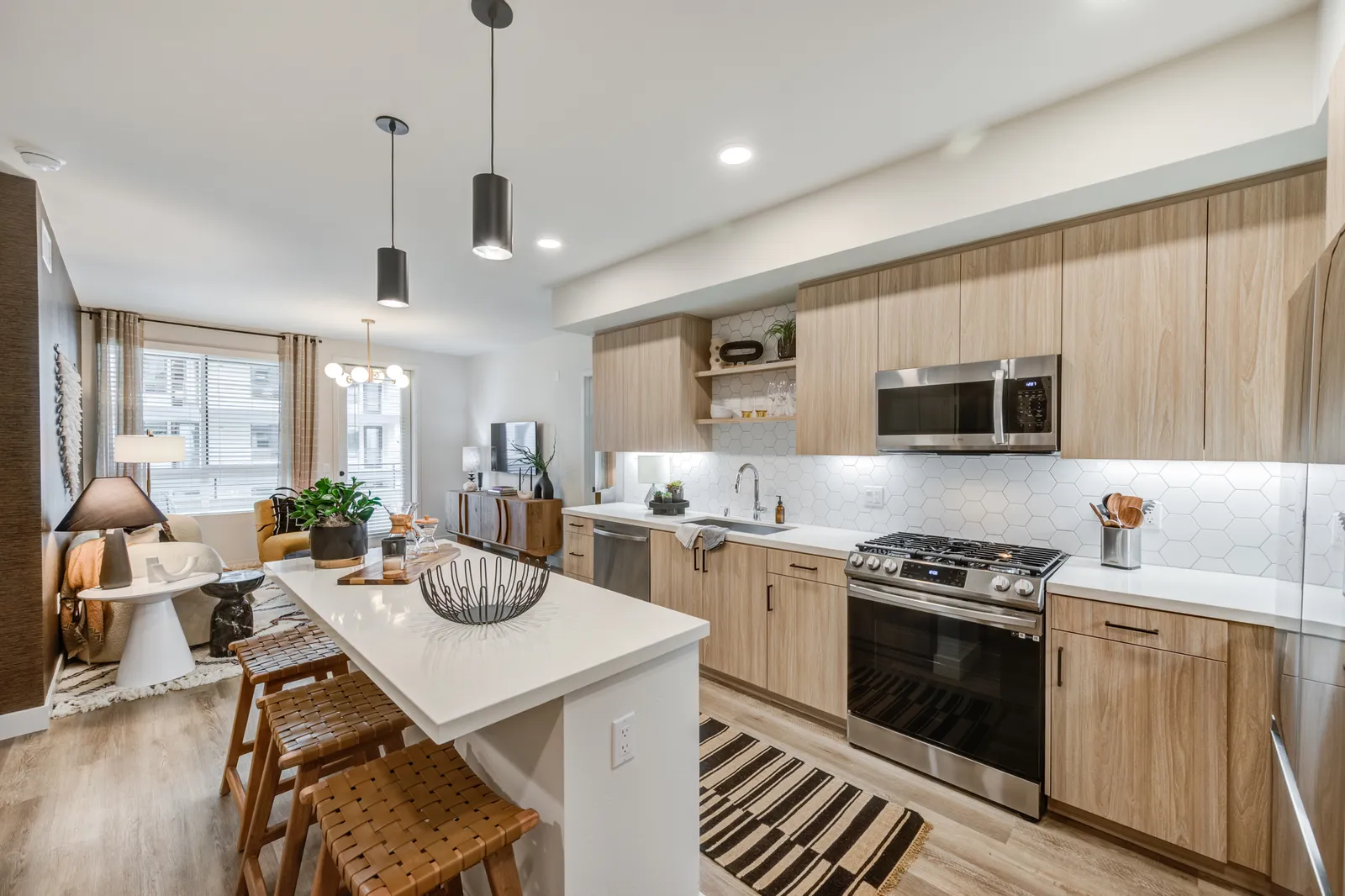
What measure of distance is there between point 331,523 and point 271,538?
4.18 meters

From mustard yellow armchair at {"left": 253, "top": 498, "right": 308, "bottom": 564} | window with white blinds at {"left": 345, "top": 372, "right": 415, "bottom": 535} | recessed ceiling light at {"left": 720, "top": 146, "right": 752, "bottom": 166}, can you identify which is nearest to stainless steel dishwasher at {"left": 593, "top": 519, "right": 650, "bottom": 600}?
recessed ceiling light at {"left": 720, "top": 146, "right": 752, "bottom": 166}

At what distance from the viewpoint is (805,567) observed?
2865 millimetres

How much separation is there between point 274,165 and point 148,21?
2.86ft

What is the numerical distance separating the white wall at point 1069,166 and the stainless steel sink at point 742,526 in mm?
1421

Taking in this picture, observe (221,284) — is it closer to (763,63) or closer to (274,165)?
(274,165)

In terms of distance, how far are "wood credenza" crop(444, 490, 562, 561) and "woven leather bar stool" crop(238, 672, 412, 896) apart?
12.0 ft

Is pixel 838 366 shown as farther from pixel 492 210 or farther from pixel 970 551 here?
pixel 492 210

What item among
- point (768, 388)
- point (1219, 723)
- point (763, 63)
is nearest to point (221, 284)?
point (768, 388)

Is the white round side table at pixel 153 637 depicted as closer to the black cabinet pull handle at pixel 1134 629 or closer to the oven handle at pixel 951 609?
the oven handle at pixel 951 609

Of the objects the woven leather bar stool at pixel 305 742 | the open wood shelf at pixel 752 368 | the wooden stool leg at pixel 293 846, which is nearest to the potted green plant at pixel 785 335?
the open wood shelf at pixel 752 368

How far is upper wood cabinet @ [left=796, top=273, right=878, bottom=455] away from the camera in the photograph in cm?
292

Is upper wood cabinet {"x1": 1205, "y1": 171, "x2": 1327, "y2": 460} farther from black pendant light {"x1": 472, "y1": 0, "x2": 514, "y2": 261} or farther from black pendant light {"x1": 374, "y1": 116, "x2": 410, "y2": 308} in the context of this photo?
black pendant light {"x1": 374, "y1": 116, "x2": 410, "y2": 308}

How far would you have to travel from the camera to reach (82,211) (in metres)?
3.00

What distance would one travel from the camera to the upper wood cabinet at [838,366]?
9.59 ft
